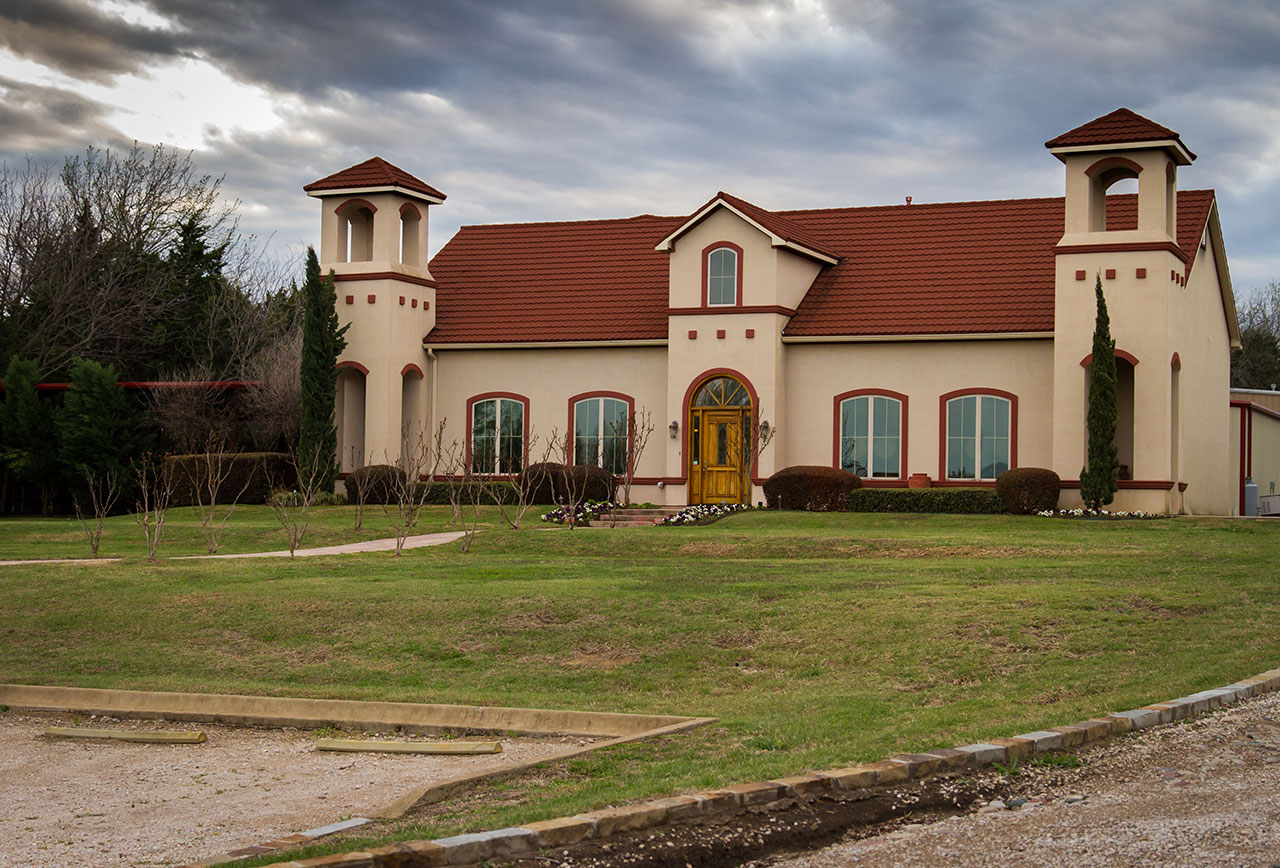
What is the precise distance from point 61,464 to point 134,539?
12.4 m

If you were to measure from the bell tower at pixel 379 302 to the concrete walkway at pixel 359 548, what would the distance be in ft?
26.1

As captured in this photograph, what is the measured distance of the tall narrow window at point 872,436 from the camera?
3039 cm

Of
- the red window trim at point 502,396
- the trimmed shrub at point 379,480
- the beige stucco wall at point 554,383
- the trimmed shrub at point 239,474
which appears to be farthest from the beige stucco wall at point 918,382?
the trimmed shrub at point 239,474

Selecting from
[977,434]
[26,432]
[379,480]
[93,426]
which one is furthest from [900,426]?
[26,432]

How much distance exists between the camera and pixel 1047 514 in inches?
1061

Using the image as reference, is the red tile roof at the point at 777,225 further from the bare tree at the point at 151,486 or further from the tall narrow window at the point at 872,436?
the bare tree at the point at 151,486

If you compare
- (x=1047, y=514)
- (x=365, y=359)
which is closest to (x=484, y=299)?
(x=365, y=359)

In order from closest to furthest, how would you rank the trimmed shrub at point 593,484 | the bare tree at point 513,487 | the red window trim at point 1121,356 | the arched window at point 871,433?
the red window trim at point 1121,356 < the bare tree at point 513,487 < the arched window at point 871,433 < the trimmed shrub at point 593,484

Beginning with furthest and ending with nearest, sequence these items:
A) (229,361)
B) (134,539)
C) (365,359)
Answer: (229,361)
(365,359)
(134,539)

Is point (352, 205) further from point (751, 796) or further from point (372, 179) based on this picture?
point (751, 796)

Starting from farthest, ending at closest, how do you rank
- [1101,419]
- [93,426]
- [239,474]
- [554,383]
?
1. [93,426]
2. [239,474]
3. [554,383]
4. [1101,419]

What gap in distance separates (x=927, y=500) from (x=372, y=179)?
15.2 metres

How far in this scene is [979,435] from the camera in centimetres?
2973

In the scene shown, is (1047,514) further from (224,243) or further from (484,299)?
(224,243)
